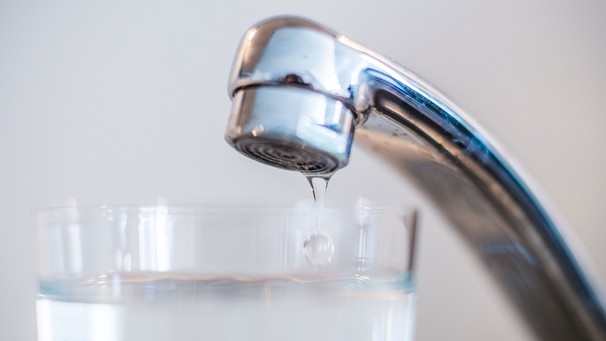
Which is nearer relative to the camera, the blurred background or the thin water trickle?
the thin water trickle

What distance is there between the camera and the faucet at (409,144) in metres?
0.18

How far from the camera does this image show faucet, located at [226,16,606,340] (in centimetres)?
18

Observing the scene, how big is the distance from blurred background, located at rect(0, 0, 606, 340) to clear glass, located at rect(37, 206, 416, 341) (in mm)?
177

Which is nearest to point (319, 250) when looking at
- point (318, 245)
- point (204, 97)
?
point (318, 245)

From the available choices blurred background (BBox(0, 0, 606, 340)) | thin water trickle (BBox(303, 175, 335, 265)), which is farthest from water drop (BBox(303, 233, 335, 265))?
blurred background (BBox(0, 0, 606, 340))

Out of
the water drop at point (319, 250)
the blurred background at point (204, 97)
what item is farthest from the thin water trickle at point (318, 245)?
the blurred background at point (204, 97)

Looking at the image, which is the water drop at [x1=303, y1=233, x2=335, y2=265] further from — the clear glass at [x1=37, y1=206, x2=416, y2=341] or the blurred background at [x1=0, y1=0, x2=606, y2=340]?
the blurred background at [x1=0, y1=0, x2=606, y2=340]

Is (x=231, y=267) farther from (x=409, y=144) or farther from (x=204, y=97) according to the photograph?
(x=204, y=97)

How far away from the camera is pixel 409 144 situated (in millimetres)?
240

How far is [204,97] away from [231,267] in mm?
212

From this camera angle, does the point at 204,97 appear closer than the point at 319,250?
No

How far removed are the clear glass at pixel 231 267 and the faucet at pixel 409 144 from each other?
43mm

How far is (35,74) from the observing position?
45 cm

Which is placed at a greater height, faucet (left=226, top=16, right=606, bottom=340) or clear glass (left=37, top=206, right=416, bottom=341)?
faucet (left=226, top=16, right=606, bottom=340)
